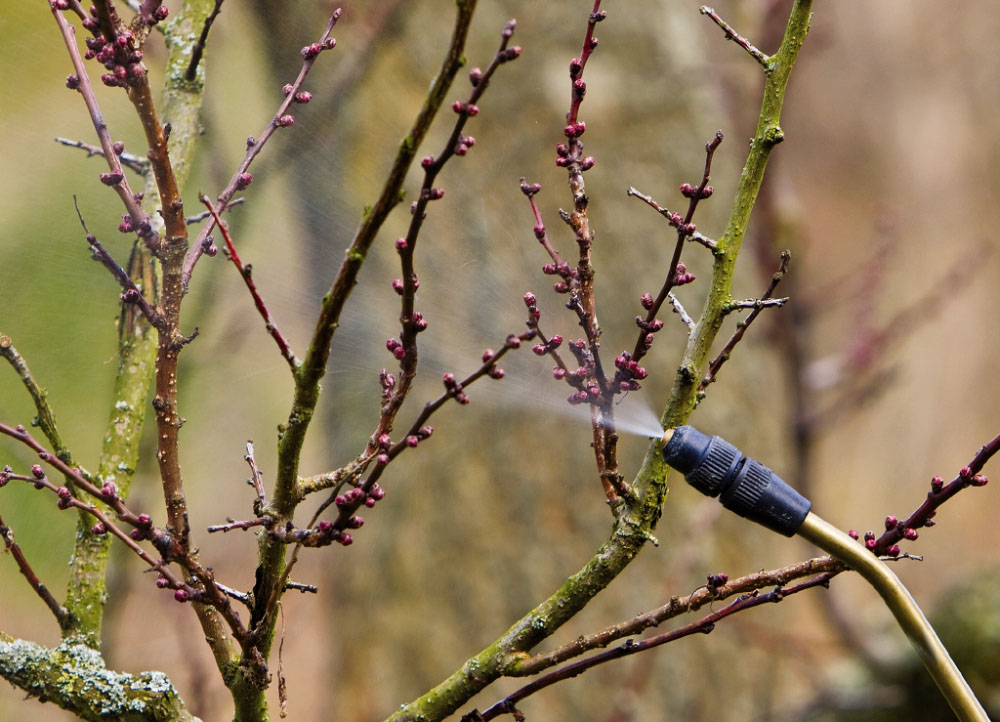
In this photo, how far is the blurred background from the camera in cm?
95

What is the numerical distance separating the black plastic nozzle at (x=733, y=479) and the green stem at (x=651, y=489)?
53mm

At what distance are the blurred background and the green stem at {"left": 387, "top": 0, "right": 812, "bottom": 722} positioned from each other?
10 cm

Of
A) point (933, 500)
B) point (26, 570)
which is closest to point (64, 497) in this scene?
point (26, 570)

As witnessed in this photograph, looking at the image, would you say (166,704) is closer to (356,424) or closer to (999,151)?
(356,424)

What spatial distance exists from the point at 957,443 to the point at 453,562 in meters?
4.27

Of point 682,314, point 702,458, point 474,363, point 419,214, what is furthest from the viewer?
point 474,363

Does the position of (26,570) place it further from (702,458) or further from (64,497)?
(702,458)

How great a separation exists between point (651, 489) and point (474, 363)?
0.31 metres

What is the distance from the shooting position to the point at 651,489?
733 mm

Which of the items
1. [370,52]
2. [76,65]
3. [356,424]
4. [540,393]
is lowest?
[540,393]

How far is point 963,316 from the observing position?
597 cm

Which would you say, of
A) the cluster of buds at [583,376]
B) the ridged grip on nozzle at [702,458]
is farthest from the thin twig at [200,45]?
the ridged grip on nozzle at [702,458]

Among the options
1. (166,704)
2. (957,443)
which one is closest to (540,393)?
(166,704)

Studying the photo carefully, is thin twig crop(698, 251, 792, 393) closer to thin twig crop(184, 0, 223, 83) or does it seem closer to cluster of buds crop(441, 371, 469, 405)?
cluster of buds crop(441, 371, 469, 405)
